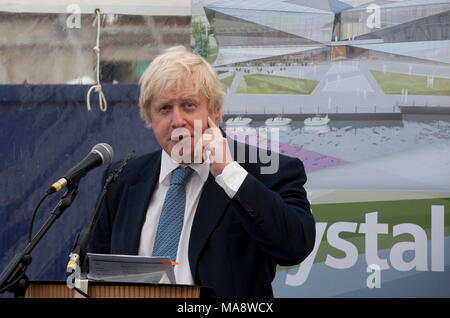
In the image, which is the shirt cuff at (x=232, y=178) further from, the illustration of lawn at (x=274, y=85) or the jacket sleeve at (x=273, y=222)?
the illustration of lawn at (x=274, y=85)

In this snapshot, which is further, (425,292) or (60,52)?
(60,52)

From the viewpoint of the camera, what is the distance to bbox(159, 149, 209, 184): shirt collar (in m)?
2.28

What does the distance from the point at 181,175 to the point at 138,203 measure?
208 mm

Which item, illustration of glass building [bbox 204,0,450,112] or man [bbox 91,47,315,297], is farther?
illustration of glass building [bbox 204,0,450,112]

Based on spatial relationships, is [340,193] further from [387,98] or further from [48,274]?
[48,274]

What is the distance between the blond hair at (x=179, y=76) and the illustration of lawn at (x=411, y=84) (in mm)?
1439

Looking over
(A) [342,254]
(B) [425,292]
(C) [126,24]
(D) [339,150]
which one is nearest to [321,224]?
(A) [342,254]

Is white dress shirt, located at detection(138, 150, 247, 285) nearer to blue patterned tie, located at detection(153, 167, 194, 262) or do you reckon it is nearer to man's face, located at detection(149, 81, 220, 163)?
blue patterned tie, located at detection(153, 167, 194, 262)

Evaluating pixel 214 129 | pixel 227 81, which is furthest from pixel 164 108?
pixel 227 81

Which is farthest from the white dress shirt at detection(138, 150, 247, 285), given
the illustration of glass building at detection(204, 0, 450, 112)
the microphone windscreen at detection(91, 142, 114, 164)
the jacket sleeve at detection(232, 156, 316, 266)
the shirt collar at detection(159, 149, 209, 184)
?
the illustration of glass building at detection(204, 0, 450, 112)

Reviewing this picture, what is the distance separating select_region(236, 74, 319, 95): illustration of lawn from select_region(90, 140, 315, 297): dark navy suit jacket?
1249mm

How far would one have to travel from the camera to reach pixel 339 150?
342cm

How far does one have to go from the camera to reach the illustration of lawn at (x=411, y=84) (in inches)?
130

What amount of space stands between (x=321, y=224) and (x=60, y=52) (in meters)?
1.88
